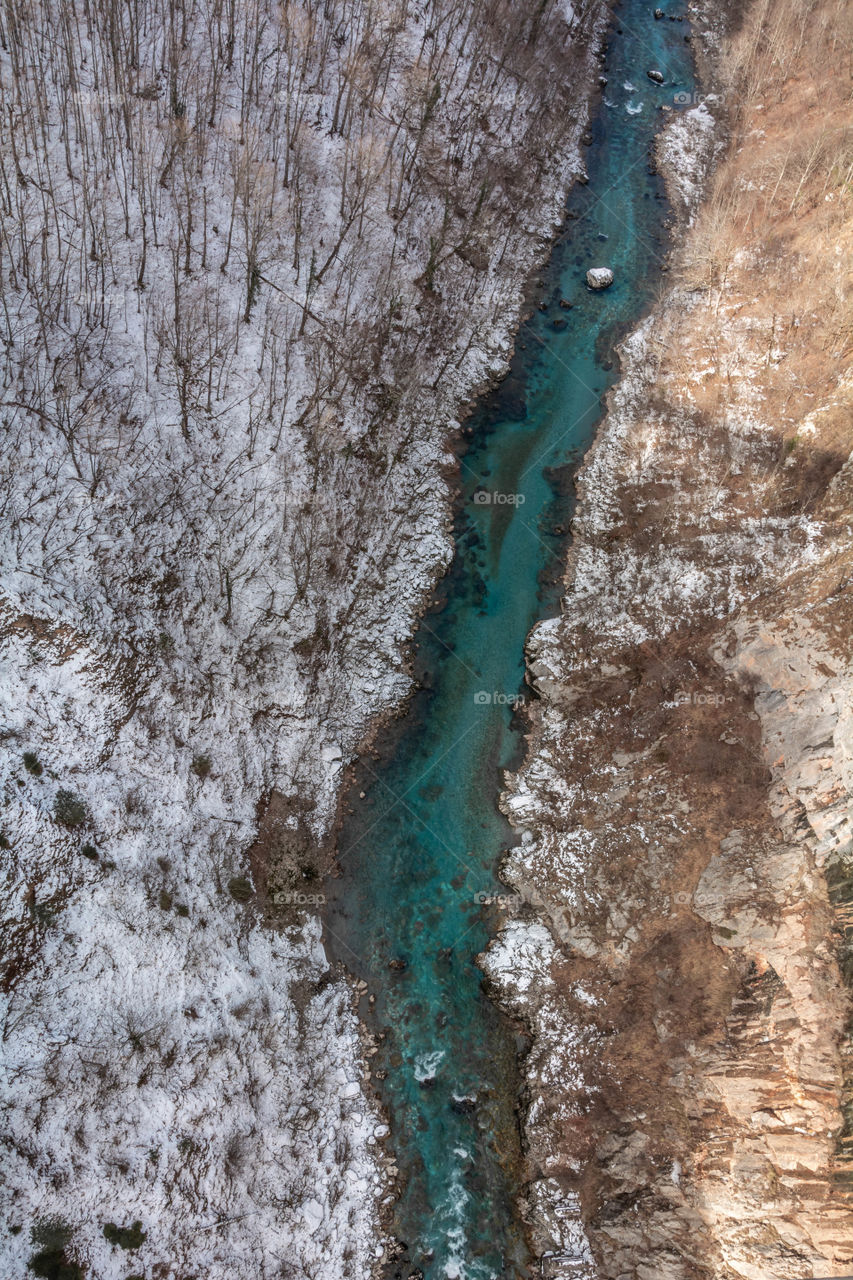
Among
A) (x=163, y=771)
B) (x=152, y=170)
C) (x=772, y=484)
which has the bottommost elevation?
(x=163, y=771)

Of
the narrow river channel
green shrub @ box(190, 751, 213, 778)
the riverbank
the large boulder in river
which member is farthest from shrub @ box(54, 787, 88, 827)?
the large boulder in river

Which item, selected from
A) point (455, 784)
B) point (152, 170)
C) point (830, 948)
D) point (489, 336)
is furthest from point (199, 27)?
point (830, 948)

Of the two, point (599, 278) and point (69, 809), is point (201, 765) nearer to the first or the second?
point (69, 809)

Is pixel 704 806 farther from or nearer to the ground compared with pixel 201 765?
nearer to the ground

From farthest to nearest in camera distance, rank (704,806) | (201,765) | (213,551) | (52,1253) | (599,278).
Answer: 1. (599,278)
2. (213,551)
3. (201,765)
4. (704,806)
5. (52,1253)

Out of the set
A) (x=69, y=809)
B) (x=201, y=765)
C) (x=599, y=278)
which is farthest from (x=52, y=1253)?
(x=599, y=278)

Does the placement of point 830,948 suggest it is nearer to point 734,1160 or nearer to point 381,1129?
point 734,1160

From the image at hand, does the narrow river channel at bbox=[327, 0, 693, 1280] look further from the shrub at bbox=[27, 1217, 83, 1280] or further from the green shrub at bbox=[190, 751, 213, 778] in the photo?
the shrub at bbox=[27, 1217, 83, 1280]
